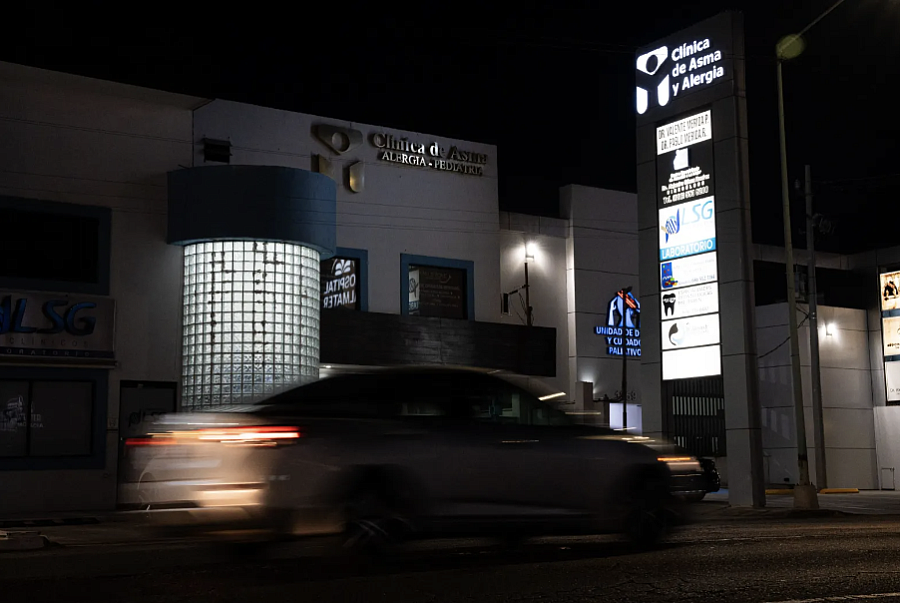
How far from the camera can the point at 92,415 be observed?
26.7m

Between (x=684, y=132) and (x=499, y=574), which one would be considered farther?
(x=684, y=132)

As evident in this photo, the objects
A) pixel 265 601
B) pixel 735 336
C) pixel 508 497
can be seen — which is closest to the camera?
pixel 265 601

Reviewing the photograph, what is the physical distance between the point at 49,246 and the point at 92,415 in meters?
4.15

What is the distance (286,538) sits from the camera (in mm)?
9805

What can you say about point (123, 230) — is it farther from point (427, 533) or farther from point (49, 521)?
point (427, 533)

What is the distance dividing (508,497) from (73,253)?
62.0 feet

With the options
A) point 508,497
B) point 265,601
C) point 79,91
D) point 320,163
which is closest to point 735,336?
point 320,163

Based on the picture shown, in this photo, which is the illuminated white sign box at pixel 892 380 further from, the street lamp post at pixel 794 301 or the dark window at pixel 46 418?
the dark window at pixel 46 418

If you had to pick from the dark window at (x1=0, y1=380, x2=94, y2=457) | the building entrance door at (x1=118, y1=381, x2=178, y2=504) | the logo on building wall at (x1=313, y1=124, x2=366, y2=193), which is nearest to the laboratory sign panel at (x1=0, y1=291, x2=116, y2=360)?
the dark window at (x1=0, y1=380, x2=94, y2=457)

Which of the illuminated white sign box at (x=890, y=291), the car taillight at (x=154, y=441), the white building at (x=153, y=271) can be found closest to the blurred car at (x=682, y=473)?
the car taillight at (x=154, y=441)

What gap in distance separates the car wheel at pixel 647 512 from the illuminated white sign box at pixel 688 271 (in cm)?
1389

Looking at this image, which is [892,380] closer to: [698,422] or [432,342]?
[698,422]

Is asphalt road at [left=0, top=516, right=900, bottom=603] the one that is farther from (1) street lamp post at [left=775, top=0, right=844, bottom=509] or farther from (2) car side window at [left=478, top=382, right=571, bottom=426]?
(1) street lamp post at [left=775, top=0, right=844, bottom=509]

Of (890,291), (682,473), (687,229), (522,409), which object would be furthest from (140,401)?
(890,291)
